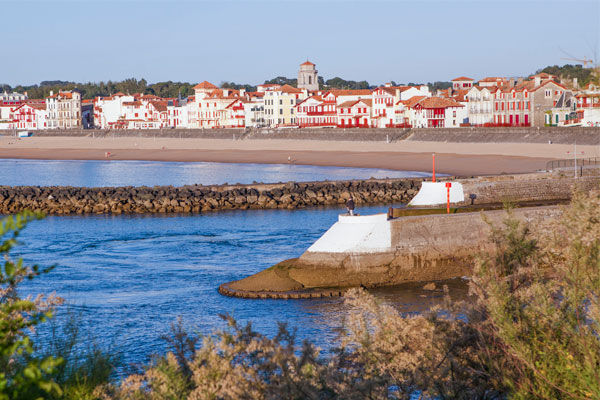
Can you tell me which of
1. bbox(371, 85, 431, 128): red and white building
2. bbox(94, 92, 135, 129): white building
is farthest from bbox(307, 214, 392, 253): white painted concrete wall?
bbox(94, 92, 135, 129): white building

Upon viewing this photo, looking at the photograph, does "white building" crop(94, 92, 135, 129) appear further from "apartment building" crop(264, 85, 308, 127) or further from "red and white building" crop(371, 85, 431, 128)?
"red and white building" crop(371, 85, 431, 128)

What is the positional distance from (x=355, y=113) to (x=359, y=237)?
9463cm

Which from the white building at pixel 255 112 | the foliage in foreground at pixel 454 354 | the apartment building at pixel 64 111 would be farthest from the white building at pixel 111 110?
the foliage in foreground at pixel 454 354

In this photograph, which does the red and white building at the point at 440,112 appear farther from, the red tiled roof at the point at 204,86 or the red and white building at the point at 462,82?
the red tiled roof at the point at 204,86

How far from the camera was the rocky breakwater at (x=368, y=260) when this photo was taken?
74.7 feet

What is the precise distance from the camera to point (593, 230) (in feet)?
30.0

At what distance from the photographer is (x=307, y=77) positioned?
503 ft

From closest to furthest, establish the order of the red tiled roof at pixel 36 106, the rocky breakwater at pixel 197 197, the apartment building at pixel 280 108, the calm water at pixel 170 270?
the calm water at pixel 170 270 → the rocky breakwater at pixel 197 197 → the apartment building at pixel 280 108 → the red tiled roof at pixel 36 106

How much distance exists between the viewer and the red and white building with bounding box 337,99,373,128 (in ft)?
378

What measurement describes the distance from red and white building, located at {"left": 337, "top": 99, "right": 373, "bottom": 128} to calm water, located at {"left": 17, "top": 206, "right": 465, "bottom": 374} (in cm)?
7213

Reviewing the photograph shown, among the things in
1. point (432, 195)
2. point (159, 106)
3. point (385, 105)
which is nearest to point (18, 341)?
point (432, 195)

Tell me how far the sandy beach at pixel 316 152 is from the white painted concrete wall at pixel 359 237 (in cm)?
3593

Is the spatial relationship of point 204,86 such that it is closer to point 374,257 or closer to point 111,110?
point 111,110

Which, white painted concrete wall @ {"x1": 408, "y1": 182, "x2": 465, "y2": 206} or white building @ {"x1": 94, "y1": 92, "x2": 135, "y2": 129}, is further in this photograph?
white building @ {"x1": 94, "y1": 92, "x2": 135, "y2": 129}
